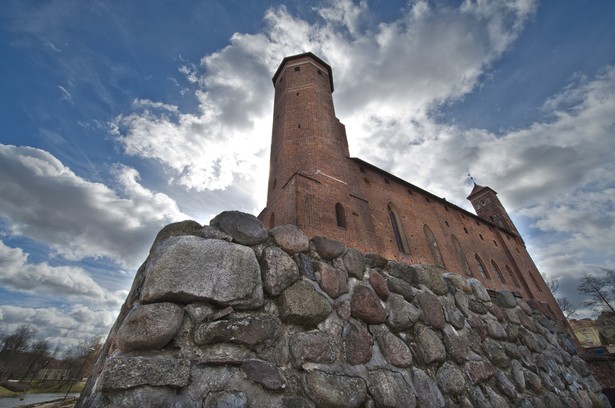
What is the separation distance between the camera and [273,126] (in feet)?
45.6

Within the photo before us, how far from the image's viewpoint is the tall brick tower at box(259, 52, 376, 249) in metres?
9.27

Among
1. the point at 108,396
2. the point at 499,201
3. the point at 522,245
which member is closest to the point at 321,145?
the point at 108,396

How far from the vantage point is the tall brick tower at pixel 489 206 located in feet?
95.9

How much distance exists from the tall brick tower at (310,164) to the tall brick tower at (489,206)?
81.6ft

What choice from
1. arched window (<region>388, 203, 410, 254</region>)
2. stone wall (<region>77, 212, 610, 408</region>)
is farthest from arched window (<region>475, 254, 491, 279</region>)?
stone wall (<region>77, 212, 610, 408</region>)

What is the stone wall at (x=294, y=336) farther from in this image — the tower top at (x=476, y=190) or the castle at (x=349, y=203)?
the tower top at (x=476, y=190)

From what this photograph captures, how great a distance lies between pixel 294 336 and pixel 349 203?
878 centimetres

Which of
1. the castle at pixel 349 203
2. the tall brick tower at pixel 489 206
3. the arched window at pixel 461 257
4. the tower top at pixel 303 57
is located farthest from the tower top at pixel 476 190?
the tower top at pixel 303 57

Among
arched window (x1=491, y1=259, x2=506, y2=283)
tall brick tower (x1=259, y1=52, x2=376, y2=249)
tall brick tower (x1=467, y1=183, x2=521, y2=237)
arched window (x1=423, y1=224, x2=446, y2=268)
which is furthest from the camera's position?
tall brick tower (x1=467, y1=183, x2=521, y2=237)

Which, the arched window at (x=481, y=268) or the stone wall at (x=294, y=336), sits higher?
the arched window at (x=481, y=268)

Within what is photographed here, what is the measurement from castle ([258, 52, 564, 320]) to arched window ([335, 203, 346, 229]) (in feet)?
0.12

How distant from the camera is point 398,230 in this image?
14867mm

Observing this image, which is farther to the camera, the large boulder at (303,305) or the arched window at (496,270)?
the arched window at (496,270)

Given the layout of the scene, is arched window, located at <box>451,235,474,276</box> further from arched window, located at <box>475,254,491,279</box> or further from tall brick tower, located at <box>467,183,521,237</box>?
Result: tall brick tower, located at <box>467,183,521,237</box>
